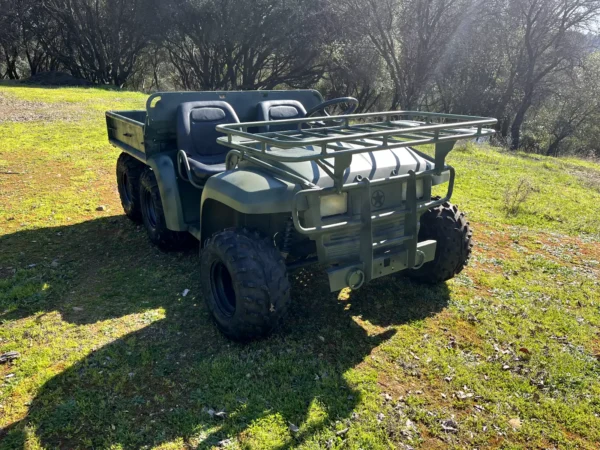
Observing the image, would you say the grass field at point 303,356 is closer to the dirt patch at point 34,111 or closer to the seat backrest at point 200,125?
the seat backrest at point 200,125

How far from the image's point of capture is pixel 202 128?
15.7 ft

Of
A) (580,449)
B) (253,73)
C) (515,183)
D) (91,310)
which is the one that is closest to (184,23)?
(253,73)

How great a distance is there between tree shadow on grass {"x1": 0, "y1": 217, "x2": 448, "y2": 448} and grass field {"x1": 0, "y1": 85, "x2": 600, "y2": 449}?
0.5 inches

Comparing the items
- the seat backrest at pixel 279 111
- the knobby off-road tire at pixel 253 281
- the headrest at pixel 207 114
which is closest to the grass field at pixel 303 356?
the knobby off-road tire at pixel 253 281

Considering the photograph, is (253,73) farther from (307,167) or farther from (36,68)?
(307,167)

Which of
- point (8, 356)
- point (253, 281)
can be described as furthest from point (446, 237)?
point (8, 356)

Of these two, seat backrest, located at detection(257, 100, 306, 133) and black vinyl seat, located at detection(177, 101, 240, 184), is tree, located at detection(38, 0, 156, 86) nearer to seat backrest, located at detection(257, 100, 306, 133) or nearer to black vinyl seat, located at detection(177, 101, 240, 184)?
seat backrest, located at detection(257, 100, 306, 133)

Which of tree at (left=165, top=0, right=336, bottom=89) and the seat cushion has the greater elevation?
tree at (left=165, top=0, right=336, bottom=89)

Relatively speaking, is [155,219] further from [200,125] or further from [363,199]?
[363,199]

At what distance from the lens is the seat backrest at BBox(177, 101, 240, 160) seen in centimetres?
471

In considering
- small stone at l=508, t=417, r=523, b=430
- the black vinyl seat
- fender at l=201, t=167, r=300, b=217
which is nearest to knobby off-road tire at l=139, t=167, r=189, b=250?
the black vinyl seat

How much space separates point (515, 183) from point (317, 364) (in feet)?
23.0

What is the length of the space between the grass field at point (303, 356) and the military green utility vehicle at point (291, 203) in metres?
0.40

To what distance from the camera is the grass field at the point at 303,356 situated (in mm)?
2771
